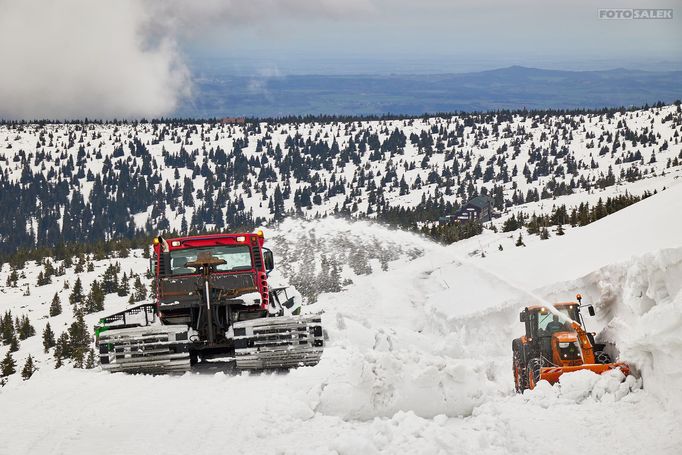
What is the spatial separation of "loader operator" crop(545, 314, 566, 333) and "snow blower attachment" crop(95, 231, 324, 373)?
4495 millimetres

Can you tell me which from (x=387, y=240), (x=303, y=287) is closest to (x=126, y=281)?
(x=387, y=240)

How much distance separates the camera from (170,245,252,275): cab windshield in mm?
16484

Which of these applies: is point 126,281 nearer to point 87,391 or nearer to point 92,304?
point 92,304

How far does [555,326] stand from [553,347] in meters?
0.92

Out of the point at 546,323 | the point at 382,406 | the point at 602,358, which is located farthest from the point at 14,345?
the point at 382,406

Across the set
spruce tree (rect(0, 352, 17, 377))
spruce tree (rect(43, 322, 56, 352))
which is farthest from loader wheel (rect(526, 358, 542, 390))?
spruce tree (rect(43, 322, 56, 352))

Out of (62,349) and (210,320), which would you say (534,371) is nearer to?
(210,320)

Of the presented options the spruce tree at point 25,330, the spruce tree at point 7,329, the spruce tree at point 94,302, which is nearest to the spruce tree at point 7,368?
the spruce tree at point 7,329

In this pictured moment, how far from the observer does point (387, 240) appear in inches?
2576

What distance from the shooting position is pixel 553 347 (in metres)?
14.5

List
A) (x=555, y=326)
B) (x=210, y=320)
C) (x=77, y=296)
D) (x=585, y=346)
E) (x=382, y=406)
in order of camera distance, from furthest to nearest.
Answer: (x=77, y=296), (x=555, y=326), (x=210, y=320), (x=585, y=346), (x=382, y=406)

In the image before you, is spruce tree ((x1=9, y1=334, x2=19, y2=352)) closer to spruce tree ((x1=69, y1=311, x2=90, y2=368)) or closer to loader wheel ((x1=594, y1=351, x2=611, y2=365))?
spruce tree ((x1=69, y1=311, x2=90, y2=368))

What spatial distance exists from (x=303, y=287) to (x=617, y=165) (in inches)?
4816

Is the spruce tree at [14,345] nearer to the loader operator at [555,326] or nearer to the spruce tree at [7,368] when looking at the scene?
the spruce tree at [7,368]
